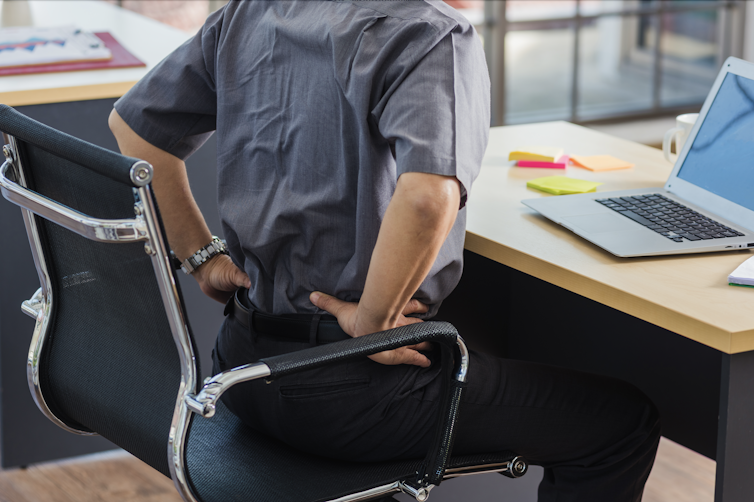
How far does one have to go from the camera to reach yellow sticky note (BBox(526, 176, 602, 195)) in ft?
5.00

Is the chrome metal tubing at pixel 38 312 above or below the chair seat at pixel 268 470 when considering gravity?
above

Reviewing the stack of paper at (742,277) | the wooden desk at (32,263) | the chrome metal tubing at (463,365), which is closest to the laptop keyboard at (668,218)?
the stack of paper at (742,277)

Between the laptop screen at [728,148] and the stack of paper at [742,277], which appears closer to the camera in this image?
the stack of paper at [742,277]

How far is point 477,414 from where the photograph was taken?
1192 mm

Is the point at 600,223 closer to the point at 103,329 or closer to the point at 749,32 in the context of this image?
the point at 103,329

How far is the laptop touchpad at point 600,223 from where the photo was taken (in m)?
1.31

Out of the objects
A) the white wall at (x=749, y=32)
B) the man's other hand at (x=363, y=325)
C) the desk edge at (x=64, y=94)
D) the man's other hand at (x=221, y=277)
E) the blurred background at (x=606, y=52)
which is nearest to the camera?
the man's other hand at (x=363, y=325)

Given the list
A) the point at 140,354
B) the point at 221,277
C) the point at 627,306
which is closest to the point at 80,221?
the point at 140,354

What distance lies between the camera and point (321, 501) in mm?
1093

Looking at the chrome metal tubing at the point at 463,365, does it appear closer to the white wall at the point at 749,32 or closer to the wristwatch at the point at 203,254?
the wristwatch at the point at 203,254

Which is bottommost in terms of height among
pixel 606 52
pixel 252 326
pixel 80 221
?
pixel 606 52

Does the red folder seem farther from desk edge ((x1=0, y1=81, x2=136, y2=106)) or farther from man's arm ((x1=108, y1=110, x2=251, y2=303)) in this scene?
man's arm ((x1=108, y1=110, x2=251, y2=303))

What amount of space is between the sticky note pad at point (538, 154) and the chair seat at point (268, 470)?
0.70 meters

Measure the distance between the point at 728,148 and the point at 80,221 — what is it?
101cm
